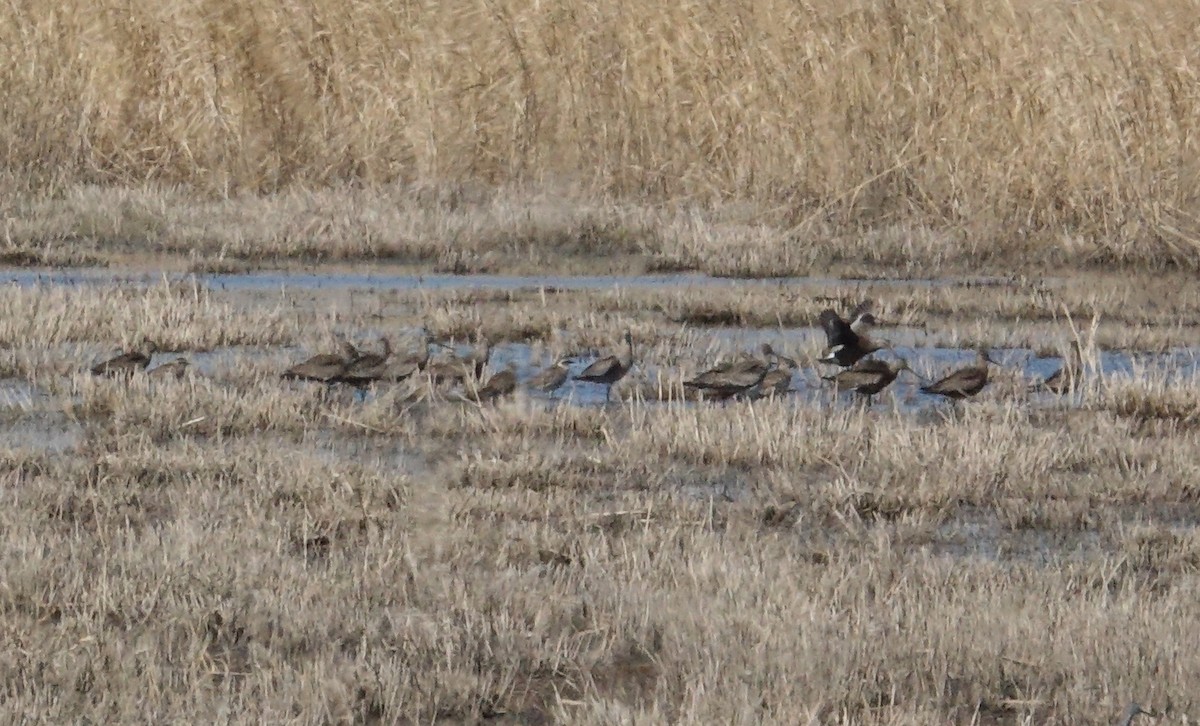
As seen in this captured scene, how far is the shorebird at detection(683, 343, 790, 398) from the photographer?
23.2 feet

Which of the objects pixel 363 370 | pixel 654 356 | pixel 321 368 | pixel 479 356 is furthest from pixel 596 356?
pixel 321 368

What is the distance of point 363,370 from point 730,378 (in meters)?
1.37

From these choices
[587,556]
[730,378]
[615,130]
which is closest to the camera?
[587,556]

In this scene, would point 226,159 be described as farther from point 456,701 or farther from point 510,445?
point 456,701

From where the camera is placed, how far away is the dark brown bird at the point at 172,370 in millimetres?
7145

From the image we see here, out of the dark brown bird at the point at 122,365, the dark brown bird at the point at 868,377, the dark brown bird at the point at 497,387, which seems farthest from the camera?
the dark brown bird at the point at 122,365

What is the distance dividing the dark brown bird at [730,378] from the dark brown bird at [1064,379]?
1196mm

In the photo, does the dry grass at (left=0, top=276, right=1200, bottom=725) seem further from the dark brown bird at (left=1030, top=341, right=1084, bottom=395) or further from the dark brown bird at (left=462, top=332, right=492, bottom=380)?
the dark brown bird at (left=462, top=332, right=492, bottom=380)

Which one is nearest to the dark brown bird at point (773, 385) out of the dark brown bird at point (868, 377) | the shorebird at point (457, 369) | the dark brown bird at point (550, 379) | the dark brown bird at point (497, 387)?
the dark brown bird at point (868, 377)

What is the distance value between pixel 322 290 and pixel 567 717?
662 cm

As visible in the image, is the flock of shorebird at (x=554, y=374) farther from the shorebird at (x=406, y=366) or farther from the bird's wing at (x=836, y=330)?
the bird's wing at (x=836, y=330)

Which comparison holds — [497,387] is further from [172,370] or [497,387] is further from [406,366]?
[172,370]

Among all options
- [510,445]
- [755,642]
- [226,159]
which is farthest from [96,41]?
[755,642]

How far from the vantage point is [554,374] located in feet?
24.1
